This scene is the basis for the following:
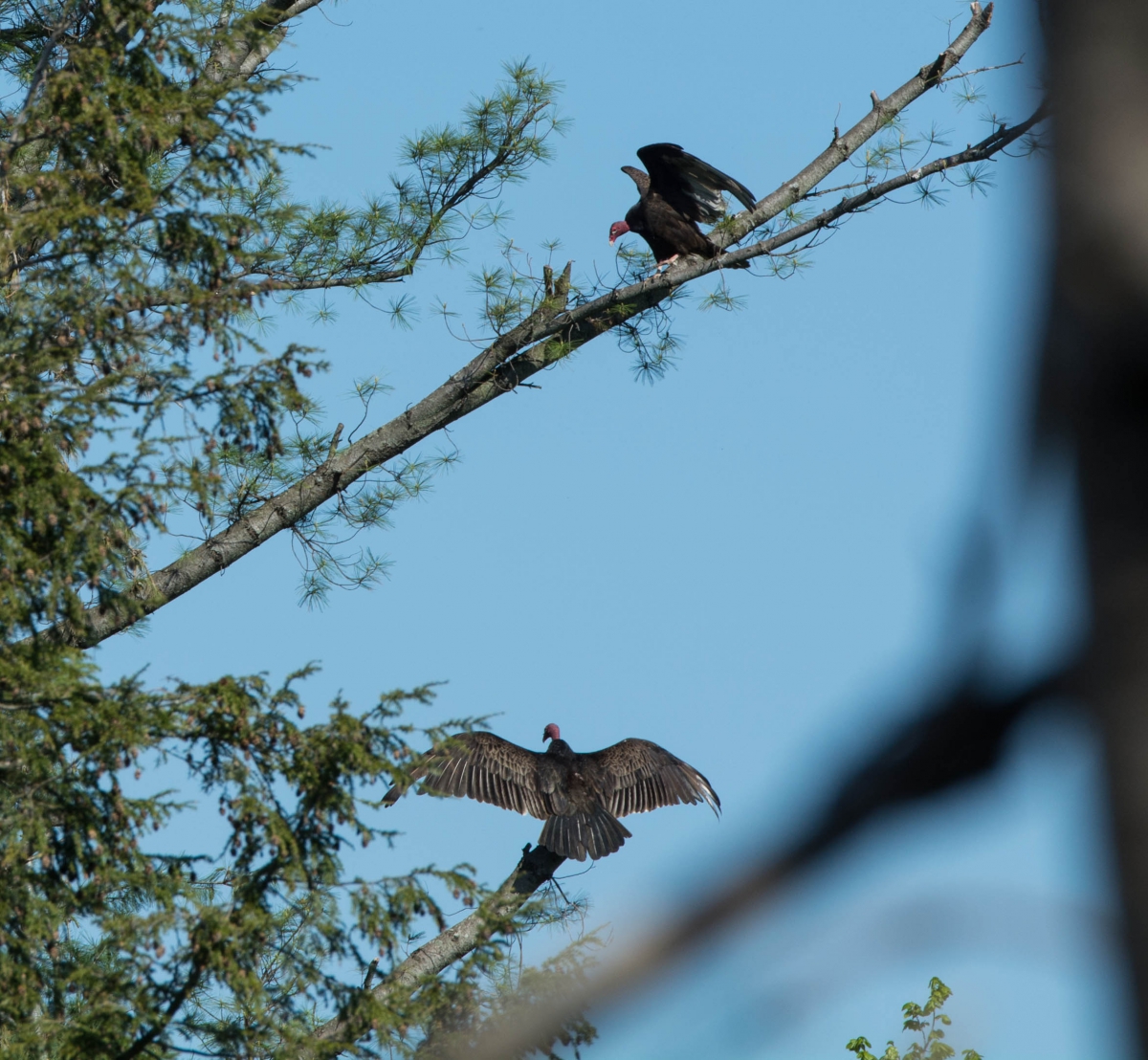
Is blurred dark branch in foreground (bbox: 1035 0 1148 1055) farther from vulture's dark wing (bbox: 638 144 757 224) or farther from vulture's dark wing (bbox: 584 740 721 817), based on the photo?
vulture's dark wing (bbox: 638 144 757 224)

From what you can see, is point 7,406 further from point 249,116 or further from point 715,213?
point 715,213

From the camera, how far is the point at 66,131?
508 centimetres

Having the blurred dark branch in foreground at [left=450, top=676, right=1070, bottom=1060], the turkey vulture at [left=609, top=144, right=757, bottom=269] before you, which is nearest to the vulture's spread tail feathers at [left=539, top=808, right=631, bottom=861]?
the turkey vulture at [left=609, top=144, right=757, bottom=269]

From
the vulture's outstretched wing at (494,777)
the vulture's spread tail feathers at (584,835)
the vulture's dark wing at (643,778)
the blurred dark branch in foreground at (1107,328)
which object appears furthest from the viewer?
the vulture's dark wing at (643,778)

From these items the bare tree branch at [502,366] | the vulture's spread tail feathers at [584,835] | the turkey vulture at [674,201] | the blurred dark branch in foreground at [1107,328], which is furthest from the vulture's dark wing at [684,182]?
the blurred dark branch in foreground at [1107,328]

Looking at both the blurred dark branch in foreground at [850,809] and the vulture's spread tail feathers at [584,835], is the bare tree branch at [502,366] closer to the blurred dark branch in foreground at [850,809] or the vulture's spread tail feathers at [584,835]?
the vulture's spread tail feathers at [584,835]

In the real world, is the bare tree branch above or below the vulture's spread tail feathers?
above

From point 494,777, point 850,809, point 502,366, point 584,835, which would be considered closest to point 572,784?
point 494,777

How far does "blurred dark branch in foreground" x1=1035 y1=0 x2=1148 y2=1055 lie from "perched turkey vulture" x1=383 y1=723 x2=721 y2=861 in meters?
6.52

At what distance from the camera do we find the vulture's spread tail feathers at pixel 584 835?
23.5ft

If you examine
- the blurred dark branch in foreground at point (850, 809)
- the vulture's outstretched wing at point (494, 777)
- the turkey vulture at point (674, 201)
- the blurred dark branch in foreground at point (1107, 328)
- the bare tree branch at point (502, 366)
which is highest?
the turkey vulture at point (674, 201)

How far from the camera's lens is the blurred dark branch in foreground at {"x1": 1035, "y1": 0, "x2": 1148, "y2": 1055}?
0.75 meters

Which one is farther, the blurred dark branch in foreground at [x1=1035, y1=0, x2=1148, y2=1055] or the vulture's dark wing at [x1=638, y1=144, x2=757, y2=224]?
the vulture's dark wing at [x1=638, y1=144, x2=757, y2=224]

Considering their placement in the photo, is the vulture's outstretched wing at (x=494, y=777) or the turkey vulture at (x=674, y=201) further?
the turkey vulture at (x=674, y=201)
